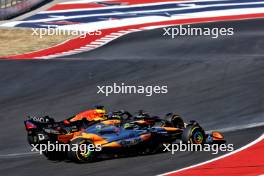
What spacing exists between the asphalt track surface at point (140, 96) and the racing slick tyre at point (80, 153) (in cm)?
15

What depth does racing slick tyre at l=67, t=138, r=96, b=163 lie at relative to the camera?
16.5 m

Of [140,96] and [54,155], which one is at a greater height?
[140,96]

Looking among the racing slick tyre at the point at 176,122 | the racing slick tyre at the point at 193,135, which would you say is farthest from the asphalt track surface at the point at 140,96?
the racing slick tyre at the point at 176,122

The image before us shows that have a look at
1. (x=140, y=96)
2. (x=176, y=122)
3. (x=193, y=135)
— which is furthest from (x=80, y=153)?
(x=140, y=96)

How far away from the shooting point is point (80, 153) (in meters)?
16.6

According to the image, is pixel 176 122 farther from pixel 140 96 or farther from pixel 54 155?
pixel 140 96

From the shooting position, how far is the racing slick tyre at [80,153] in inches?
650

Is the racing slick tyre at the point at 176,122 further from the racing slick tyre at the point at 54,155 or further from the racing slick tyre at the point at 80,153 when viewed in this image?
the racing slick tyre at the point at 54,155

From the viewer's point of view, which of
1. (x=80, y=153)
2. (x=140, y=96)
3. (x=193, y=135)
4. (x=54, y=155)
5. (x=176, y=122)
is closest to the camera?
(x=80, y=153)

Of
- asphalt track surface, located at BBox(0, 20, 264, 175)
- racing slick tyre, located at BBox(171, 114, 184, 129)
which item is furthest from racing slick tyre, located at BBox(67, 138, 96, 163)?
racing slick tyre, located at BBox(171, 114, 184, 129)

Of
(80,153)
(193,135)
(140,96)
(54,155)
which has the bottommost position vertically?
(54,155)

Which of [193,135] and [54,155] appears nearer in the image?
[193,135]

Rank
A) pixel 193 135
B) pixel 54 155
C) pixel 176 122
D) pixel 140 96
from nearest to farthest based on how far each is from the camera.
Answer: pixel 193 135 → pixel 54 155 → pixel 176 122 → pixel 140 96

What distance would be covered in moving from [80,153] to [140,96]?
25.3 feet
